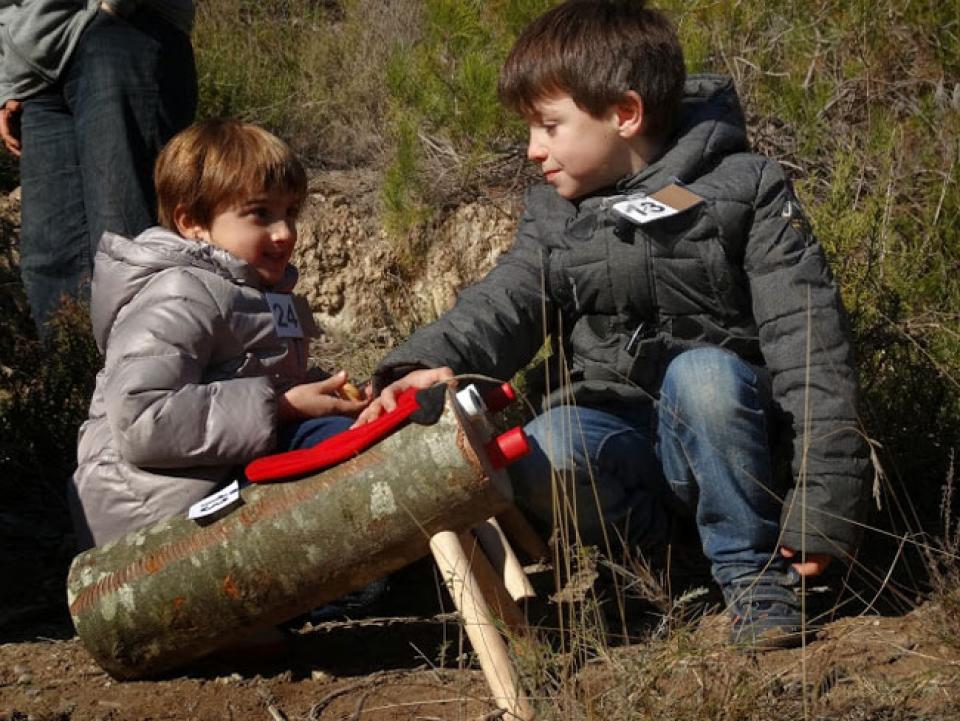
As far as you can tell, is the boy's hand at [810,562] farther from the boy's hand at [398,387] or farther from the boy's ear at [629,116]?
the boy's ear at [629,116]

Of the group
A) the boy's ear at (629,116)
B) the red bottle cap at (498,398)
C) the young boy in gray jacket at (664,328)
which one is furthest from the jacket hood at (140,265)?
the boy's ear at (629,116)

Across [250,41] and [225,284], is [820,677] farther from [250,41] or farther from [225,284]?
[250,41]

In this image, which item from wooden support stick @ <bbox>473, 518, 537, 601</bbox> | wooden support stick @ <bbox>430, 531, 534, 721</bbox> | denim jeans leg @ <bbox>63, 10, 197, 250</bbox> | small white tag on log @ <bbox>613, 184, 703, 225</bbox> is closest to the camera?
wooden support stick @ <bbox>430, 531, 534, 721</bbox>

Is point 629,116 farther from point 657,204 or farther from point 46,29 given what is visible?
point 46,29

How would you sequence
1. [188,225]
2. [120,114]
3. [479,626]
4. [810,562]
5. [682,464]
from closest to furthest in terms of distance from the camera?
1. [479,626]
2. [810,562]
3. [682,464]
4. [188,225]
5. [120,114]

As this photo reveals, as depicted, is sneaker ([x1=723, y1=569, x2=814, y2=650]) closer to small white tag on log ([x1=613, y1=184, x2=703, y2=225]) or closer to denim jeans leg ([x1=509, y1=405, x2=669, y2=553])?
denim jeans leg ([x1=509, y1=405, x2=669, y2=553])

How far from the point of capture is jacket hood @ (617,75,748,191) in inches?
115

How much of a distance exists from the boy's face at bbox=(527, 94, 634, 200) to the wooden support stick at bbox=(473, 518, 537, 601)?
791mm

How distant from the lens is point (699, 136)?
9.72 feet

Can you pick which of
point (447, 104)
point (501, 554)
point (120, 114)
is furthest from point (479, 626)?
point (447, 104)

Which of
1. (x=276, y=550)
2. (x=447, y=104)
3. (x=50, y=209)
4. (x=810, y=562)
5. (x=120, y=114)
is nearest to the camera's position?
(x=276, y=550)

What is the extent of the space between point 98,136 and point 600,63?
1509 millimetres

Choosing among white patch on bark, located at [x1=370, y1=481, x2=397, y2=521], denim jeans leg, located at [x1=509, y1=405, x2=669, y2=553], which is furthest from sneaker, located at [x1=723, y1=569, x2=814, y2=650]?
white patch on bark, located at [x1=370, y1=481, x2=397, y2=521]

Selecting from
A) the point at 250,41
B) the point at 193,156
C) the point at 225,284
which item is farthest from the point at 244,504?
the point at 250,41
